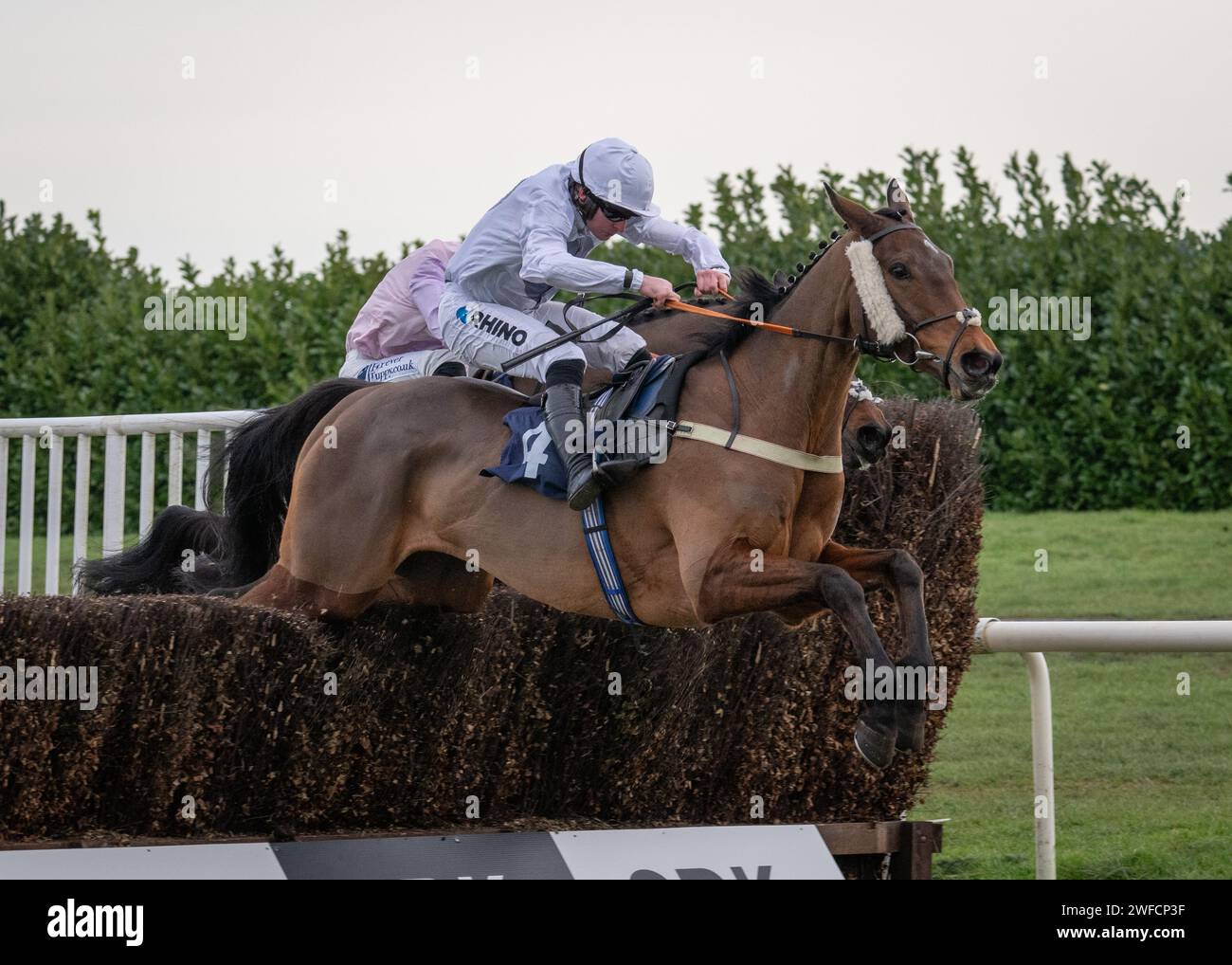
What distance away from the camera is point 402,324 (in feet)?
23.0

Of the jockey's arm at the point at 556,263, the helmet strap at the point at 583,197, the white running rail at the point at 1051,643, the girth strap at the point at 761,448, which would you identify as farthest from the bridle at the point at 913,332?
the white running rail at the point at 1051,643

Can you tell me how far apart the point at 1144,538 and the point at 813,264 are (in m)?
7.80

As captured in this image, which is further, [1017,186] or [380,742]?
[1017,186]

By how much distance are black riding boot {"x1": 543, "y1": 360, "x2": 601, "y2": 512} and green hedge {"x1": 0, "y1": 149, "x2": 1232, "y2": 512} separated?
775 cm

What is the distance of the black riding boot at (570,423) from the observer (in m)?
5.18

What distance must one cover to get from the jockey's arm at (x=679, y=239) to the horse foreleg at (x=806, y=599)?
1.40m

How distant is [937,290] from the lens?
4.83 m

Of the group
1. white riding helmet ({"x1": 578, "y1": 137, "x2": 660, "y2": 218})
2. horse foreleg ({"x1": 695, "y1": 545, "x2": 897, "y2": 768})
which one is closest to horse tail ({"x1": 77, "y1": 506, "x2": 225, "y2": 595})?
white riding helmet ({"x1": 578, "y1": 137, "x2": 660, "y2": 218})

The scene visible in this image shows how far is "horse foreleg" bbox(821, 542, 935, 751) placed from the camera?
15.2ft

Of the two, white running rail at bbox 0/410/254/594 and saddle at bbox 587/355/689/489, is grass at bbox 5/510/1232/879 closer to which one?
saddle at bbox 587/355/689/489

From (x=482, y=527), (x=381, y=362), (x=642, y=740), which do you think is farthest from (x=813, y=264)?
(x=381, y=362)

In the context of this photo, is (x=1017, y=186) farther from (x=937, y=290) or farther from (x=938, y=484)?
(x=937, y=290)

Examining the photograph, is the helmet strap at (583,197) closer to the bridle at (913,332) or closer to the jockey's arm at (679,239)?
the jockey's arm at (679,239)

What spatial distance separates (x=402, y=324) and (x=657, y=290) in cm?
196
